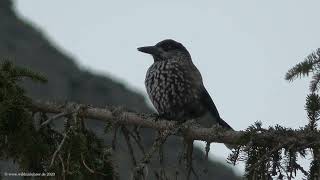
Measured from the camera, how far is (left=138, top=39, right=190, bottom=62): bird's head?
702 cm

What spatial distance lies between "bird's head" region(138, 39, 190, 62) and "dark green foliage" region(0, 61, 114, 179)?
8.18 ft

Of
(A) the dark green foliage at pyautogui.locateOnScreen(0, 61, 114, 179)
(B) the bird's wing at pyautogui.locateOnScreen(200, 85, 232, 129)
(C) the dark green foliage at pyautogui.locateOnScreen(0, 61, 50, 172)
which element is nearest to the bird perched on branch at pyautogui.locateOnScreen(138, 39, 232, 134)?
(B) the bird's wing at pyautogui.locateOnScreen(200, 85, 232, 129)

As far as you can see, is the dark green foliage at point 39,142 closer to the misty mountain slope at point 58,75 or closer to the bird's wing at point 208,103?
the bird's wing at point 208,103

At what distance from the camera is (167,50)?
279 inches

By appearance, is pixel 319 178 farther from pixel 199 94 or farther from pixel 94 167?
pixel 199 94

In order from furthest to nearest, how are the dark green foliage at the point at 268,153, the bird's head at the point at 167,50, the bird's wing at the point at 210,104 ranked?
the bird's head at the point at 167,50, the bird's wing at the point at 210,104, the dark green foliage at the point at 268,153

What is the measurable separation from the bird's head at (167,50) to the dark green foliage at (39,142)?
98.1 inches

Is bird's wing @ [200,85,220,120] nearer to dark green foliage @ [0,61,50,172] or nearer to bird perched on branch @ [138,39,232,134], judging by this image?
bird perched on branch @ [138,39,232,134]

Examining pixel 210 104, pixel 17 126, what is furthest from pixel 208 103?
pixel 17 126

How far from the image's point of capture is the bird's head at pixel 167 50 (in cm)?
702

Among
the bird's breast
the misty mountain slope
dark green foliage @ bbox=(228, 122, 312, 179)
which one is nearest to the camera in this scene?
dark green foliage @ bbox=(228, 122, 312, 179)

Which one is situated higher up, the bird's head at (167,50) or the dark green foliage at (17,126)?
the bird's head at (167,50)

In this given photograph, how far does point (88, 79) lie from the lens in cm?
3359

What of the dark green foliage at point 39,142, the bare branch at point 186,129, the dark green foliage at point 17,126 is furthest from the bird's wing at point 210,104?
the dark green foliage at point 17,126
